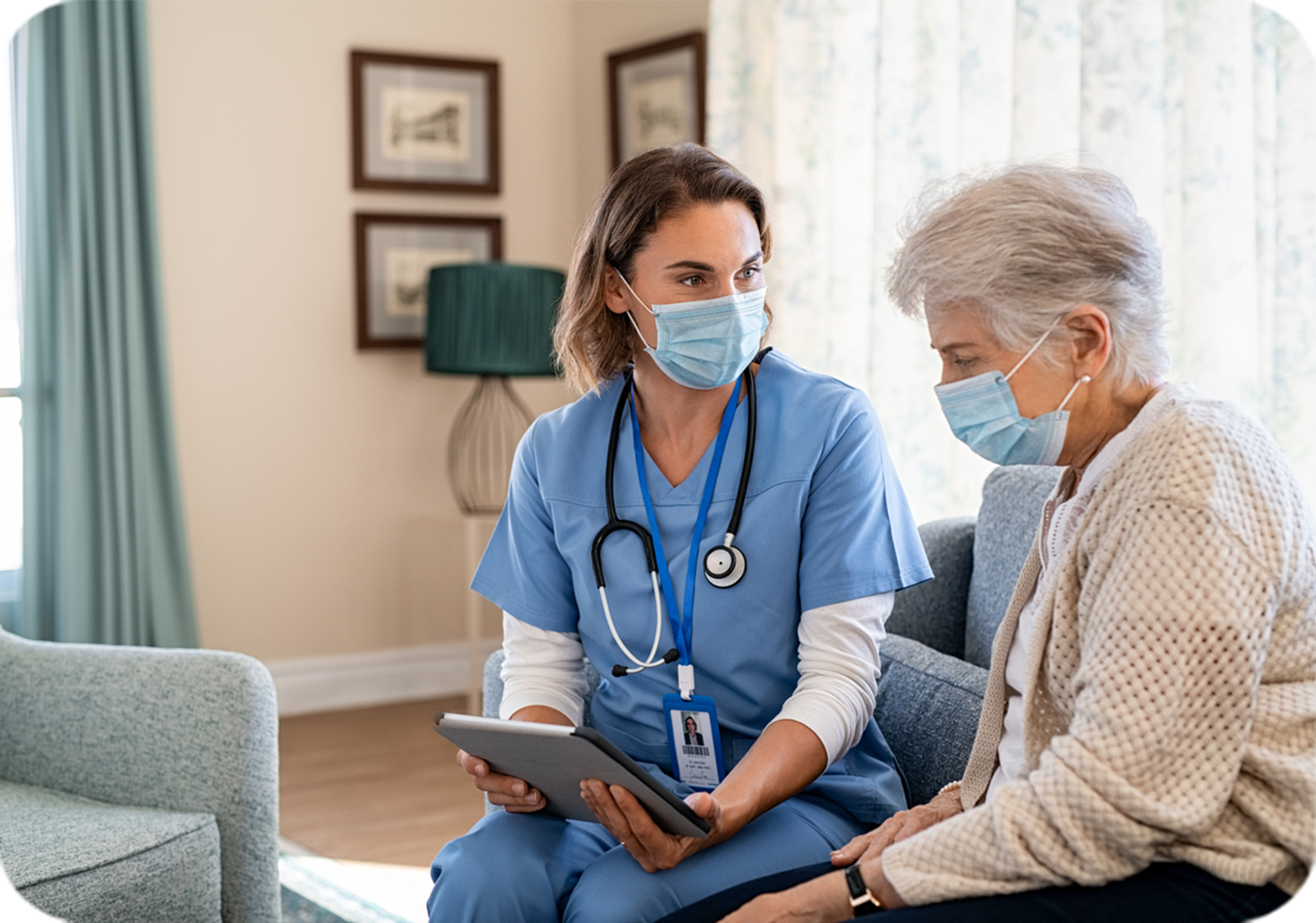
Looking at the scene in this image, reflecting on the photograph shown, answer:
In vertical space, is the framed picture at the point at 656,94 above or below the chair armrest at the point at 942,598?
above

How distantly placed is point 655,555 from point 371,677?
2.85 meters

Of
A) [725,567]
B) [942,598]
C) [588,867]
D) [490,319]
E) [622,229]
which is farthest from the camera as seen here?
[490,319]

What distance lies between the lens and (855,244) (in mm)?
3082

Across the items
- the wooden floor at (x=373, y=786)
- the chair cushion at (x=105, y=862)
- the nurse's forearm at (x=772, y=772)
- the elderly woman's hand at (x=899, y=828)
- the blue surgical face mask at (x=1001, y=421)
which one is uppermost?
the blue surgical face mask at (x=1001, y=421)

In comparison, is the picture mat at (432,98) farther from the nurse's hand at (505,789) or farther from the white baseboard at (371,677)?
the nurse's hand at (505,789)

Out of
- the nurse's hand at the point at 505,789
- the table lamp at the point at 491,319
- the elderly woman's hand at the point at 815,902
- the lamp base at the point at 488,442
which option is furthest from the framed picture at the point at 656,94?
the elderly woman's hand at the point at 815,902

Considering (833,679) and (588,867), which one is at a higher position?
(833,679)

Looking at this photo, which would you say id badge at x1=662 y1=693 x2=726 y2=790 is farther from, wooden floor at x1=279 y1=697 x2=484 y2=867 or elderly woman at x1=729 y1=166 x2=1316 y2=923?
wooden floor at x1=279 y1=697 x2=484 y2=867

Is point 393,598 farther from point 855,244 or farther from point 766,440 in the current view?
point 766,440

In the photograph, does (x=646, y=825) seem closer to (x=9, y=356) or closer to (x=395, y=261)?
(x=9, y=356)

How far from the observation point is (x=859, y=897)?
112 cm

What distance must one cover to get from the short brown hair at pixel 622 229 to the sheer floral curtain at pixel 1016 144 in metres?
0.24

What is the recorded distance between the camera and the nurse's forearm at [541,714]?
1605mm

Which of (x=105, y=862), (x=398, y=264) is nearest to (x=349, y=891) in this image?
(x=105, y=862)
